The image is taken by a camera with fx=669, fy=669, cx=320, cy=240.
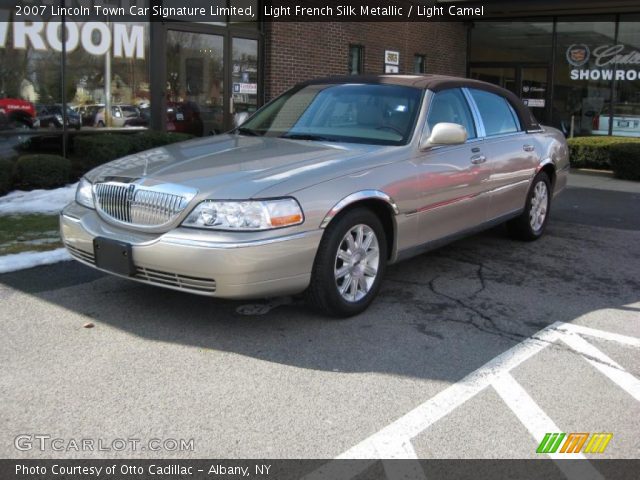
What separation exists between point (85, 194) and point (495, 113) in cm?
385

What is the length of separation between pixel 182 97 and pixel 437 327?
8.57 metres

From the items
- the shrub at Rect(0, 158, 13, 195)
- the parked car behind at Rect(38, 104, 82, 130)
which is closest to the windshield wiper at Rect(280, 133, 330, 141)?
the shrub at Rect(0, 158, 13, 195)

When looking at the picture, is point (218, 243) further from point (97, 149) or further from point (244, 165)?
point (97, 149)

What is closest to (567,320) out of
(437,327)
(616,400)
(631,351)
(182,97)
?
(631,351)

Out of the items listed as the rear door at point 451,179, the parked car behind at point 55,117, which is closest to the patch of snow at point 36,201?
the parked car behind at point 55,117

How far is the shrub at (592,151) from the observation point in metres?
14.2

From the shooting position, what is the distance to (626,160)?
506 inches

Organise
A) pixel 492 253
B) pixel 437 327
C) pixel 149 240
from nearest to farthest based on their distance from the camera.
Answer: pixel 149 240, pixel 437 327, pixel 492 253

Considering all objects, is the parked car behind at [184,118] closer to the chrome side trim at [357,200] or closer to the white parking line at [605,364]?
the chrome side trim at [357,200]

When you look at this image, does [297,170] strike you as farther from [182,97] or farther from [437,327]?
[182,97]

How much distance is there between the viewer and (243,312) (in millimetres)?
4707

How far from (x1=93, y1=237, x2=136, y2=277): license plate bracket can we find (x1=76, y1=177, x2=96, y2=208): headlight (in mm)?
453

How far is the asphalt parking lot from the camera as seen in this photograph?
312cm

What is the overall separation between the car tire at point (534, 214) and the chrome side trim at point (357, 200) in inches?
104
